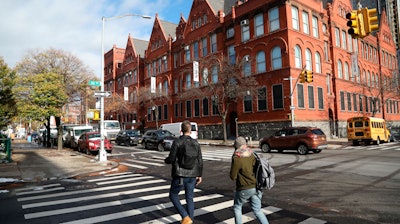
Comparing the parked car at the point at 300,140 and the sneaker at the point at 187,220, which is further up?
the parked car at the point at 300,140

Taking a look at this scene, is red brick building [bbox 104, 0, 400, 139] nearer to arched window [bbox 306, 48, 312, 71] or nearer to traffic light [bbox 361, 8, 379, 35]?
arched window [bbox 306, 48, 312, 71]

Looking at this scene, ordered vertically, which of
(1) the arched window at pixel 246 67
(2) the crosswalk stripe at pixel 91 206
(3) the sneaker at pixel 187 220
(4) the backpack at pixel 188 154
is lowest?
(2) the crosswalk stripe at pixel 91 206

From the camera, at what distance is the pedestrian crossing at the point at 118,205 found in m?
5.77

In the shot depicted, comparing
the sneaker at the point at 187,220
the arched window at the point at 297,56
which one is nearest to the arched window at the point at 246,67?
the arched window at the point at 297,56

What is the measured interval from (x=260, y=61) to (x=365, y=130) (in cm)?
1315

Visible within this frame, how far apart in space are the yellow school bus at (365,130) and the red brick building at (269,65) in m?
5.26

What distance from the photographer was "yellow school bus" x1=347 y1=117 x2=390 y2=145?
2559cm

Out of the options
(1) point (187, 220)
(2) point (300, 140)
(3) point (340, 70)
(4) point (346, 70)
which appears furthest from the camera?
(4) point (346, 70)

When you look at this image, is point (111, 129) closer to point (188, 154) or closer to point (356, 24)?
point (356, 24)

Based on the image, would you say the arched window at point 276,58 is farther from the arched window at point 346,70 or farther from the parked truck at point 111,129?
the parked truck at point 111,129

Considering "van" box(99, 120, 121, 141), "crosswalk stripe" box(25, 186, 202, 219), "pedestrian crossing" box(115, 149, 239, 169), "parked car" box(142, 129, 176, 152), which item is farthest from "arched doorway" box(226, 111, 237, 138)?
"crosswalk stripe" box(25, 186, 202, 219)

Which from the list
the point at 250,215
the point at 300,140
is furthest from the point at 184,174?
the point at 300,140

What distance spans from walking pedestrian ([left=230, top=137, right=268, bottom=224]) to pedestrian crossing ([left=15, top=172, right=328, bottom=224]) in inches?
42.5

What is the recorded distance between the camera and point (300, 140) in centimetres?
1817
